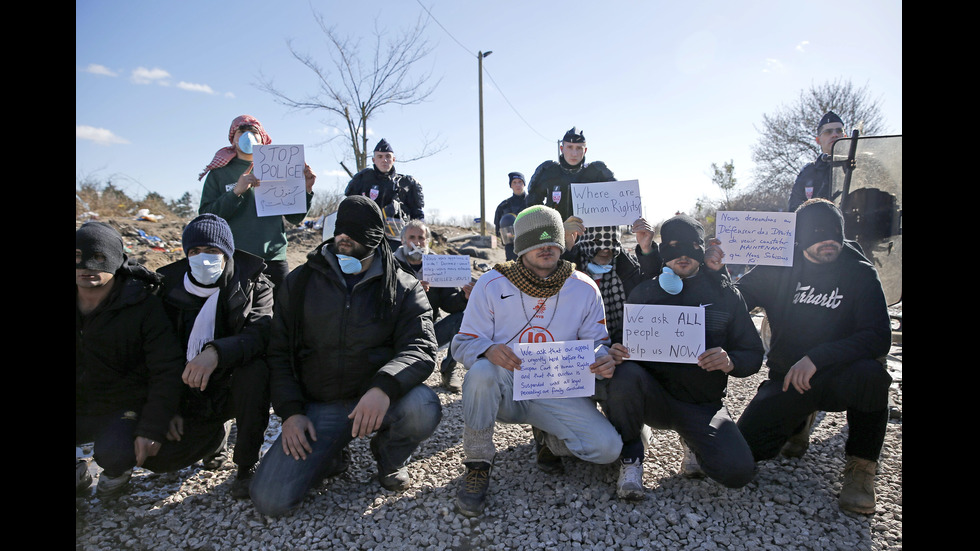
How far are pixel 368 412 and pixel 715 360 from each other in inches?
77.4

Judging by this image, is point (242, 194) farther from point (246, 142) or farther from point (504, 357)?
point (504, 357)

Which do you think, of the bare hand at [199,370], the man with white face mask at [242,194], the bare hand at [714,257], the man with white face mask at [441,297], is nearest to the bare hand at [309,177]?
the man with white face mask at [242,194]

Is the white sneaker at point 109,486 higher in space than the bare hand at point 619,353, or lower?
lower

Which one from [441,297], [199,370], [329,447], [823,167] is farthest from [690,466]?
[823,167]

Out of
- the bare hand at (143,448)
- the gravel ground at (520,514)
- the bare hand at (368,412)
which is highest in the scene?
the bare hand at (368,412)

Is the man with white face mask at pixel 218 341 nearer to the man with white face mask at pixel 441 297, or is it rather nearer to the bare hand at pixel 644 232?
the man with white face mask at pixel 441 297

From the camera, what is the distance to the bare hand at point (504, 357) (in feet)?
9.75

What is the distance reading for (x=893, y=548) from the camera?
253 centimetres

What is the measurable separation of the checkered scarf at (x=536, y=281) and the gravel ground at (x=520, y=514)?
1.16m

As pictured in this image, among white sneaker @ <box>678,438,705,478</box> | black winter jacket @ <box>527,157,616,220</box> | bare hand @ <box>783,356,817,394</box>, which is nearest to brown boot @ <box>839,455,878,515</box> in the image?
bare hand @ <box>783,356,817,394</box>

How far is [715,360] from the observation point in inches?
116

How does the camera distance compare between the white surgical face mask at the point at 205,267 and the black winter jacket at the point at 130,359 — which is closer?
the black winter jacket at the point at 130,359
